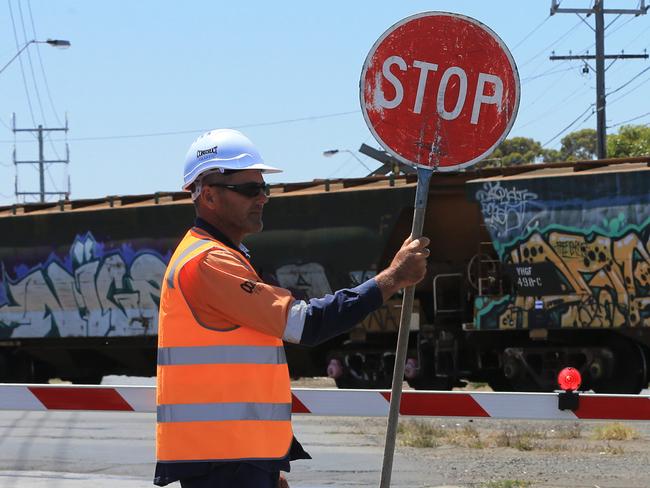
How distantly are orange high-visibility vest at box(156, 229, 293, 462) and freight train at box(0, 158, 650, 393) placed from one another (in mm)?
12388

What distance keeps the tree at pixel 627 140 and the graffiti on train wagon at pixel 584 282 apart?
47.1 metres

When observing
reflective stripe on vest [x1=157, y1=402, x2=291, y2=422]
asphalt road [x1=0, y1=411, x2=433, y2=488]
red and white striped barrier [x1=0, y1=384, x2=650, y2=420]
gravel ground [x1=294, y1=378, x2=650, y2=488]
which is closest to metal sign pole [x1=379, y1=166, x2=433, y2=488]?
reflective stripe on vest [x1=157, y1=402, x2=291, y2=422]

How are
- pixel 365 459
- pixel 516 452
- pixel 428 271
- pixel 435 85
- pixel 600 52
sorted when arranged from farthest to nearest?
pixel 600 52, pixel 428 271, pixel 516 452, pixel 365 459, pixel 435 85

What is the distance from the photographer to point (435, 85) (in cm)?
470

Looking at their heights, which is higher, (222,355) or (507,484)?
(222,355)

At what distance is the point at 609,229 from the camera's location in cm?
1571

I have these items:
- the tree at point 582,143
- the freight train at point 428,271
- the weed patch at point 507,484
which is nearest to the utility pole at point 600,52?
the freight train at point 428,271

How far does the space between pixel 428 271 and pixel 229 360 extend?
13669 mm

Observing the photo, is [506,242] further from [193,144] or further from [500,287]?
[193,144]

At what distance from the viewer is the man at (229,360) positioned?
3814 mm

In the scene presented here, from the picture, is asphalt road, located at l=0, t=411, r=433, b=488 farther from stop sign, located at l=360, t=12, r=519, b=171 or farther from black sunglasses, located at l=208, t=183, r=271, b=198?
black sunglasses, located at l=208, t=183, r=271, b=198

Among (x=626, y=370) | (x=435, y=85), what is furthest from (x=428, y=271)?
(x=435, y=85)

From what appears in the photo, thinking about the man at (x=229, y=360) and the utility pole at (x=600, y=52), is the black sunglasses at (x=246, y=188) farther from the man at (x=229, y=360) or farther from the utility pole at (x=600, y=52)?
the utility pole at (x=600, y=52)

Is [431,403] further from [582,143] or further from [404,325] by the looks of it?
[582,143]
